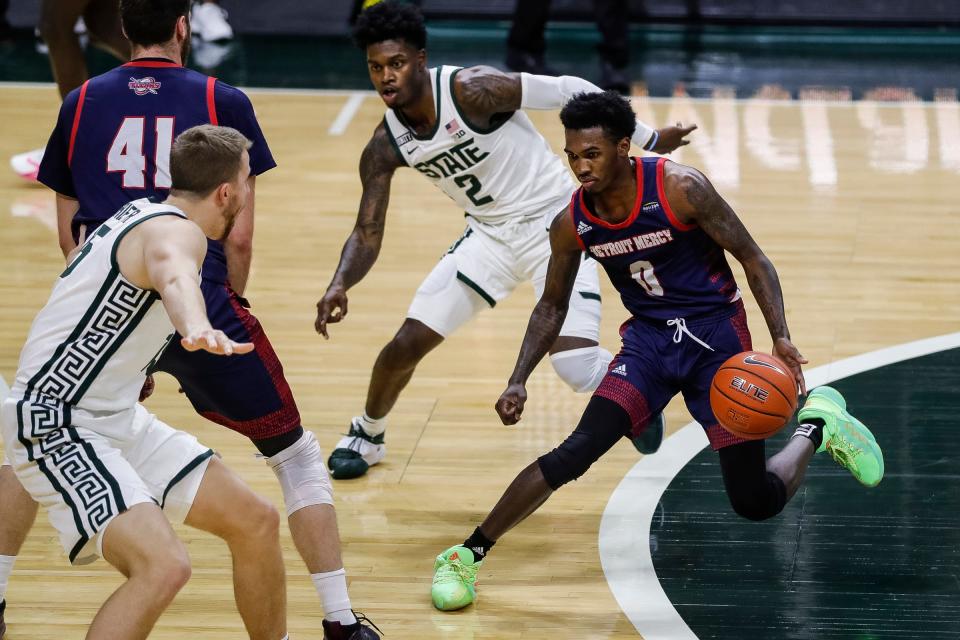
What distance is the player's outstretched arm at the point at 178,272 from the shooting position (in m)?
3.30

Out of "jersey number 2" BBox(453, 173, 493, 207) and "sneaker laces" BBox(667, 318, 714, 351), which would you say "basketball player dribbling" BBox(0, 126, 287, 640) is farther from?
"jersey number 2" BBox(453, 173, 493, 207)

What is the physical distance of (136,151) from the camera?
461 centimetres

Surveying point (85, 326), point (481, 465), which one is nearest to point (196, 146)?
point (85, 326)

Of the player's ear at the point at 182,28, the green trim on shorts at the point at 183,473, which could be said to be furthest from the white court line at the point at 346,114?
the green trim on shorts at the point at 183,473

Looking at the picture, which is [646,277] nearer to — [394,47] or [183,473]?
[394,47]

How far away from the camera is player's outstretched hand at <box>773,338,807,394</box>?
4.64 meters

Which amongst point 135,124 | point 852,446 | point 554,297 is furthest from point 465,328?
point 135,124

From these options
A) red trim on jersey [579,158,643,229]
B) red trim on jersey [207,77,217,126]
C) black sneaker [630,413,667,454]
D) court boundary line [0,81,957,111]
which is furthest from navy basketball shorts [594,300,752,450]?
court boundary line [0,81,957,111]

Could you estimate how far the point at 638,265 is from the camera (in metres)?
4.79

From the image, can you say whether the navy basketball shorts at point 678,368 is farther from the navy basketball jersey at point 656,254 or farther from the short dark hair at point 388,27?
the short dark hair at point 388,27

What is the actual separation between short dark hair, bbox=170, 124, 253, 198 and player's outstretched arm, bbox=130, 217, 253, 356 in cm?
18

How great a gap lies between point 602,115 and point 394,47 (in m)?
1.14

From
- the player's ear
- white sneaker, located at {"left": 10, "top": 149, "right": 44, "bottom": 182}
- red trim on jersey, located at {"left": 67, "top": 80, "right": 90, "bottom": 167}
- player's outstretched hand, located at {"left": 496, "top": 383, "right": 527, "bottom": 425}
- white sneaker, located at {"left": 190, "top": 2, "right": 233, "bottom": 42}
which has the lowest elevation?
white sneaker, located at {"left": 190, "top": 2, "right": 233, "bottom": 42}

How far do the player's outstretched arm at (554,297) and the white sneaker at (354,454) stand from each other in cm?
118
